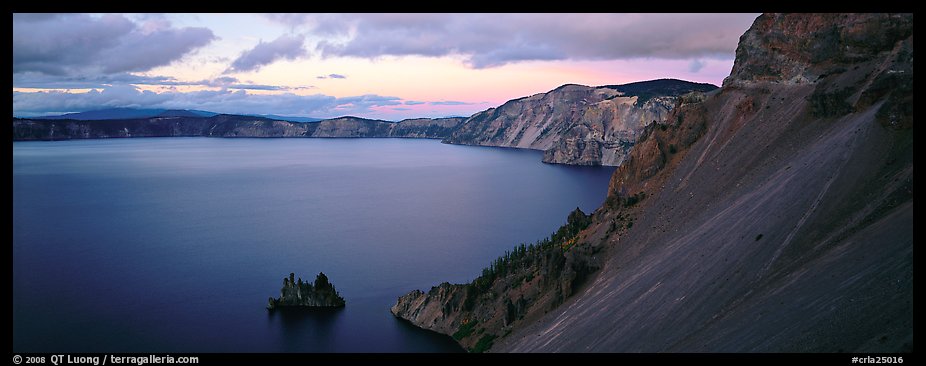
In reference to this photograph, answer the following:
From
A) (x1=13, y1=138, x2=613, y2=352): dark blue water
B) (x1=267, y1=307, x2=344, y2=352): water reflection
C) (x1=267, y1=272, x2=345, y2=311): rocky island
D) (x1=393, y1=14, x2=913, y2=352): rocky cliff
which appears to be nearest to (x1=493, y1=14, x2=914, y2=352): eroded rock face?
(x1=393, y1=14, x2=913, y2=352): rocky cliff

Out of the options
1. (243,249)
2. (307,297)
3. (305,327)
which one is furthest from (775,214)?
(243,249)

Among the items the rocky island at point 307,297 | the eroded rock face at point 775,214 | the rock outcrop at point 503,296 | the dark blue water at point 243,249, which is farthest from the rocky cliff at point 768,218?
the dark blue water at point 243,249

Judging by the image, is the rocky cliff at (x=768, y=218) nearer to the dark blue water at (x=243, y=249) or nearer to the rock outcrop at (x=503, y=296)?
the rock outcrop at (x=503, y=296)

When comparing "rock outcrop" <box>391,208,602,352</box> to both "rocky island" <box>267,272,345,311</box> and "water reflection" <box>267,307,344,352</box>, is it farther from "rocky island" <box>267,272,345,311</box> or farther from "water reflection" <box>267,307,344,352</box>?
"rocky island" <box>267,272,345,311</box>

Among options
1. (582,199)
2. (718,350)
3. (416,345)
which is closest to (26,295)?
(416,345)

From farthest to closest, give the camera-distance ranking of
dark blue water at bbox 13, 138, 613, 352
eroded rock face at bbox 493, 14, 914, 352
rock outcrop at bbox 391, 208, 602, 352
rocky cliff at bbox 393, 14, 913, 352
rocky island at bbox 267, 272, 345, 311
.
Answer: rocky island at bbox 267, 272, 345, 311, dark blue water at bbox 13, 138, 613, 352, rock outcrop at bbox 391, 208, 602, 352, rocky cliff at bbox 393, 14, 913, 352, eroded rock face at bbox 493, 14, 914, 352

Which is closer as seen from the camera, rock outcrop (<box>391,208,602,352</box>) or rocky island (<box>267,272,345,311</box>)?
rock outcrop (<box>391,208,602,352</box>)

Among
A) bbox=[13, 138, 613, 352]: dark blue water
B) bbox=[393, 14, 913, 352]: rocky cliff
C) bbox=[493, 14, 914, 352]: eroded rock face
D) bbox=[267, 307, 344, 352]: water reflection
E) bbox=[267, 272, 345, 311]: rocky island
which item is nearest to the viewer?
bbox=[493, 14, 914, 352]: eroded rock face

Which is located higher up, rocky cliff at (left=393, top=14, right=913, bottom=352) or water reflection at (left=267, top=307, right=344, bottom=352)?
rocky cliff at (left=393, top=14, right=913, bottom=352)
